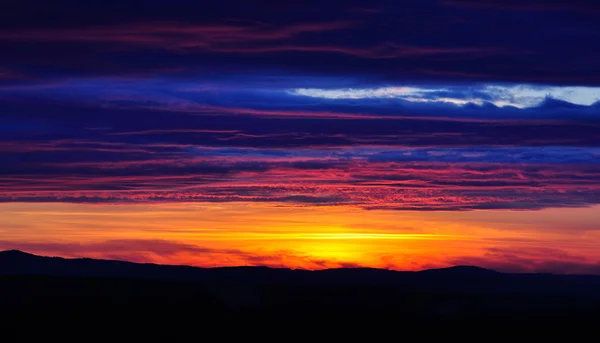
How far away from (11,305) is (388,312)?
42720 millimetres

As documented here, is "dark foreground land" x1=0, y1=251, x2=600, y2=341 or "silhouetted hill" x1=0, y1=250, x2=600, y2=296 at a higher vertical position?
"silhouetted hill" x1=0, y1=250, x2=600, y2=296

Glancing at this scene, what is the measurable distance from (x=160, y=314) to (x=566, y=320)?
45.1 meters

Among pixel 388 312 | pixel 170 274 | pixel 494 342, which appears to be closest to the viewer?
pixel 494 342

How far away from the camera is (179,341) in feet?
323

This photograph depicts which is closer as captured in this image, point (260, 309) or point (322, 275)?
point (260, 309)

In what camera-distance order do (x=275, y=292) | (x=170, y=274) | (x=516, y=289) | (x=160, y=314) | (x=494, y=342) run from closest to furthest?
(x=494, y=342), (x=160, y=314), (x=275, y=292), (x=516, y=289), (x=170, y=274)

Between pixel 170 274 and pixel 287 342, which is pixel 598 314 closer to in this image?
pixel 287 342

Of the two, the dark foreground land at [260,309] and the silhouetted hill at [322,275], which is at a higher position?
the silhouetted hill at [322,275]

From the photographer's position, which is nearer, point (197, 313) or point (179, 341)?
point (179, 341)

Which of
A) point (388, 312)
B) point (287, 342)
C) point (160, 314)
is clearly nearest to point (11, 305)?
point (160, 314)

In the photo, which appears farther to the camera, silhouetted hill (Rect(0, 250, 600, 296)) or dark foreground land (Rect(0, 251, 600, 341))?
silhouetted hill (Rect(0, 250, 600, 296))

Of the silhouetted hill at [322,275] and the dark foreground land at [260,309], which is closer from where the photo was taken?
the dark foreground land at [260,309]

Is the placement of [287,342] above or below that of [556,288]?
below

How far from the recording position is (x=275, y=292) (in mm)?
123062
